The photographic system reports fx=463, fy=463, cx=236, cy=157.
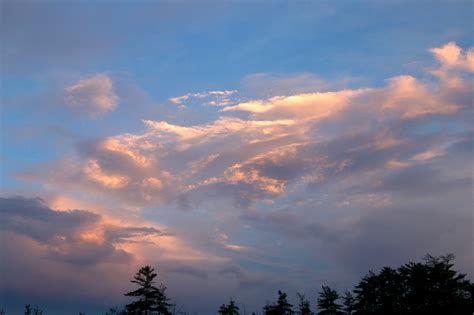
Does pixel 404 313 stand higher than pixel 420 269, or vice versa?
pixel 420 269

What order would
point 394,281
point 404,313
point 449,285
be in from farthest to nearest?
1. point 394,281
2. point 404,313
3. point 449,285

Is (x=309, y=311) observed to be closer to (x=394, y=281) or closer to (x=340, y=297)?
(x=340, y=297)

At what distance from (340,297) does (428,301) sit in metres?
22.6

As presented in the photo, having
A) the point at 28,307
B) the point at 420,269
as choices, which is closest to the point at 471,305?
the point at 420,269

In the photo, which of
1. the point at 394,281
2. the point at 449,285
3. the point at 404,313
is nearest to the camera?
the point at 449,285

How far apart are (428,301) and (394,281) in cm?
1031

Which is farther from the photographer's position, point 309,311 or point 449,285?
point 309,311

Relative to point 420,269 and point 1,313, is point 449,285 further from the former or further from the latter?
point 1,313

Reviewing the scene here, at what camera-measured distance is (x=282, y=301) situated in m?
81.9

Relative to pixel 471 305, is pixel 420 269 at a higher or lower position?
higher

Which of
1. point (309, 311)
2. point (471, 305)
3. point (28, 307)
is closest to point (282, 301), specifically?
point (309, 311)

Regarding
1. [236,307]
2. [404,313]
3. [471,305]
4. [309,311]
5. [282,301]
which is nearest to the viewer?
[471,305]

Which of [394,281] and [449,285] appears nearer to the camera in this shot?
[449,285]

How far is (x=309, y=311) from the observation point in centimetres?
8850
